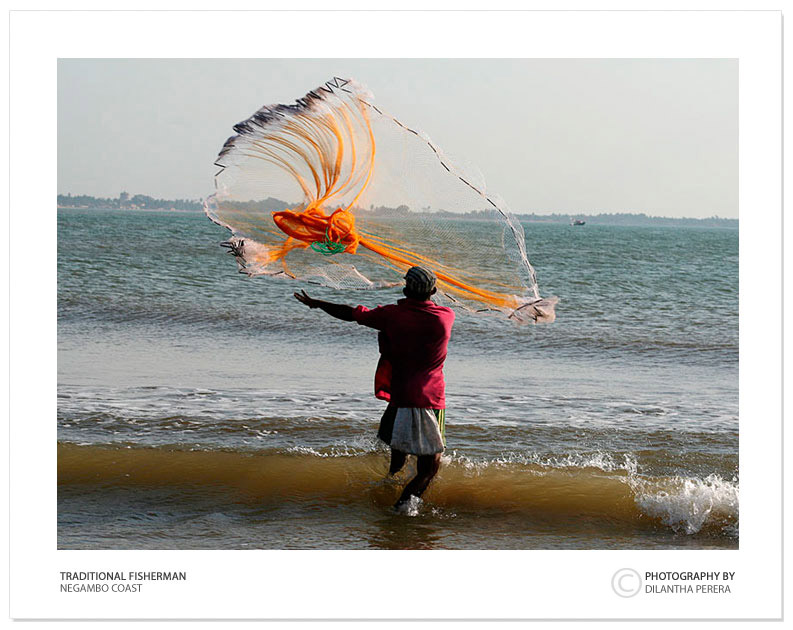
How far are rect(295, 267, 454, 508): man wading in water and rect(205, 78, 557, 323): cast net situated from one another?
429mm

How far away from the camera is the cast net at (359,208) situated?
5402mm

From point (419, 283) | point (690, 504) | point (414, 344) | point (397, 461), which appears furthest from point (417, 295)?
point (690, 504)

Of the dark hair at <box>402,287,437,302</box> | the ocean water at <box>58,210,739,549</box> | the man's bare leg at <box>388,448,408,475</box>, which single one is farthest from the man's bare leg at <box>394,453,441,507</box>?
the dark hair at <box>402,287,437,302</box>

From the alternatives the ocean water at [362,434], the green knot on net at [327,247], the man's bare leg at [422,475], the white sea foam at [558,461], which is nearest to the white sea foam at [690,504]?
the ocean water at [362,434]

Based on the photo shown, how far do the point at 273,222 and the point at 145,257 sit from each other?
20.0 metres

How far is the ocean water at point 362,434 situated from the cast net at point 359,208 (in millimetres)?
1404

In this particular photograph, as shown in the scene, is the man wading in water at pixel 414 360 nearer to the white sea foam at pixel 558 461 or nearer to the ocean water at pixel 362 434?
the ocean water at pixel 362 434

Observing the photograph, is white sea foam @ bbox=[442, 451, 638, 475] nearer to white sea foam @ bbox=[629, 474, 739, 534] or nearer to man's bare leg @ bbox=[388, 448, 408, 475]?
white sea foam @ bbox=[629, 474, 739, 534]

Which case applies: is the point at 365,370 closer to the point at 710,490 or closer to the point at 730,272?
the point at 710,490

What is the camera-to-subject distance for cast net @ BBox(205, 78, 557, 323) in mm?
5402

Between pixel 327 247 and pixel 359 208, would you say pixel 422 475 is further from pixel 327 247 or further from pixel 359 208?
pixel 359 208

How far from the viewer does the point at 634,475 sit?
6.41 m

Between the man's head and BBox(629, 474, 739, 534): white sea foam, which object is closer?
the man's head

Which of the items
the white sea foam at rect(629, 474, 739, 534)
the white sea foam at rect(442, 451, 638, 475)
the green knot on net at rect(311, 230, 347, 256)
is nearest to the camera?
the white sea foam at rect(629, 474, 739, 534)
